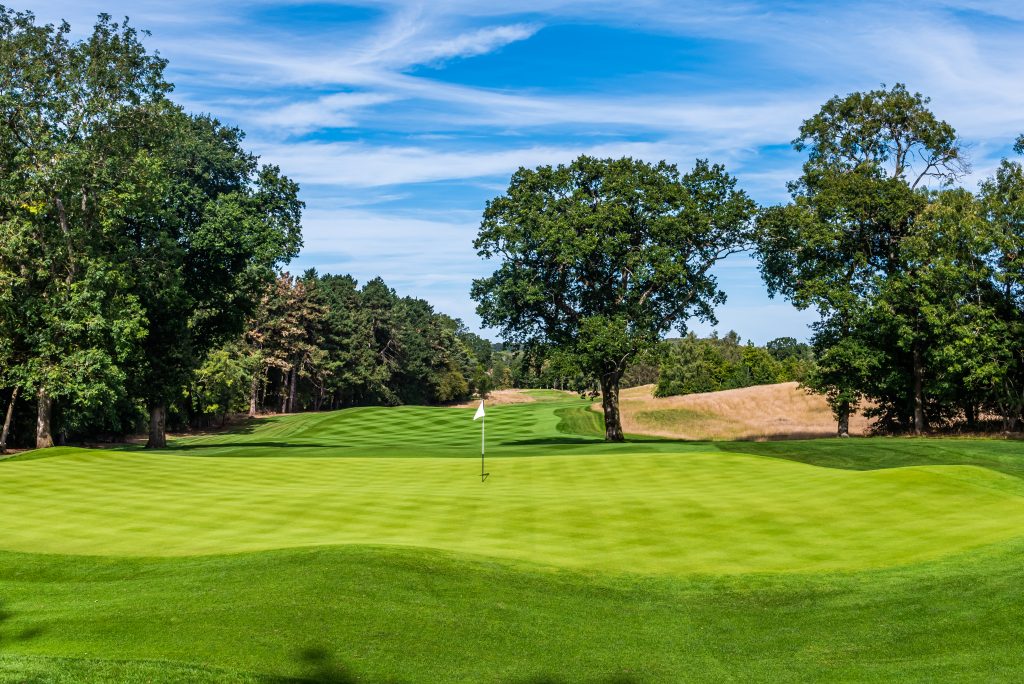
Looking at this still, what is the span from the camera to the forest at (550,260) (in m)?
37.8

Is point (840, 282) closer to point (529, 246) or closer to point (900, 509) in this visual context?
point (529, 246)

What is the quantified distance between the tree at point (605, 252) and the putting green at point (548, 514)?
16926 mm

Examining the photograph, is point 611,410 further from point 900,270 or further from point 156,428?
point 156,428

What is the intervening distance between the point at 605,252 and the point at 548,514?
2595 centimetres

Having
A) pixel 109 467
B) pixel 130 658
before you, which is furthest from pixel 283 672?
pixel 109 467

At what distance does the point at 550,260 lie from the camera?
4331cm

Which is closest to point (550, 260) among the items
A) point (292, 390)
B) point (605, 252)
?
point (605, 252)

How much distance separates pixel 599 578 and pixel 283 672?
6.04 meters

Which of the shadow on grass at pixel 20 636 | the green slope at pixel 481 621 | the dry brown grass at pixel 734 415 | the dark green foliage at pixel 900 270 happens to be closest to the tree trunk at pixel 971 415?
the dark green foliage at pixel 900 270

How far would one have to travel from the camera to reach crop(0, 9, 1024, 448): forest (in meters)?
37.8

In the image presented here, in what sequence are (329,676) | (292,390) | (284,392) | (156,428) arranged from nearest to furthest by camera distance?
1. (329,676)
2. (156,428)
3. (292,390)
4. (284,392)

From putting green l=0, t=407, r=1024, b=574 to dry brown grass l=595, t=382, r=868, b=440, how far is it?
40.3 m

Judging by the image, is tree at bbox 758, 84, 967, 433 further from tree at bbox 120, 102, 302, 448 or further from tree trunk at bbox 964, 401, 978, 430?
tree at bbox 120, 102, 302, 448

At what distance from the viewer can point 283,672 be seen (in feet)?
29.5
